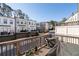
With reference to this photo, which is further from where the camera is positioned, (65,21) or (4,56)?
(65,21)

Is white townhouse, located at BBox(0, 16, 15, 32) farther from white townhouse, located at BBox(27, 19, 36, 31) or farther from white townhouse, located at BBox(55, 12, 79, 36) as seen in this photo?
white townhouse, located at BBox(55, 12, 79, 36)

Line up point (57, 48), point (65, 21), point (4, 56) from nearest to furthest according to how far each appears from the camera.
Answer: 1. point (4, 56)
2. point (65, 21)
3. point (57, 48)

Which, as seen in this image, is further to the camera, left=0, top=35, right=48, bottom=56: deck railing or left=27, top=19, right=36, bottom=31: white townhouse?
left=27, top=19, right=36, bottom=31: white townhouse

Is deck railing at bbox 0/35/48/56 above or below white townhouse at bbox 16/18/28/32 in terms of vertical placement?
below

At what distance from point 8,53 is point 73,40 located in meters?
0.87

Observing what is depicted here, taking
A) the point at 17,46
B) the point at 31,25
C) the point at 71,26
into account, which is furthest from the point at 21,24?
the point at 71,26

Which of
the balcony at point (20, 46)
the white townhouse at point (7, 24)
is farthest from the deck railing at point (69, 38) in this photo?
the white townhouse at point (7, 24)

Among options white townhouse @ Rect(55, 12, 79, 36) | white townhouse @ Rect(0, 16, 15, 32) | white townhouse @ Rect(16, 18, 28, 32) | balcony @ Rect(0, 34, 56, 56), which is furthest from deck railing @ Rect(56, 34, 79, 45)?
white townhouse @ Rect(0, 16, 15, 32)

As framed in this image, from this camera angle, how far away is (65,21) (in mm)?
1692

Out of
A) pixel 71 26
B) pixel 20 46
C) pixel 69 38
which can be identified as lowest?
pixel 20 46

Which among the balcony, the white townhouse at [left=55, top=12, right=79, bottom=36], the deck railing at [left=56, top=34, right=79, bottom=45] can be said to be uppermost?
the white townhouse at [left=55, top=12, right=79, bottom=36]

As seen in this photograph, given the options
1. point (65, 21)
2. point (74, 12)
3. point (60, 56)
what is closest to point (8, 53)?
point (60, 56)

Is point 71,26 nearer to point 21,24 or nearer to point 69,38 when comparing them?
point 69,38

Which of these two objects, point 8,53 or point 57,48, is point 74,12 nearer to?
point 57,48
